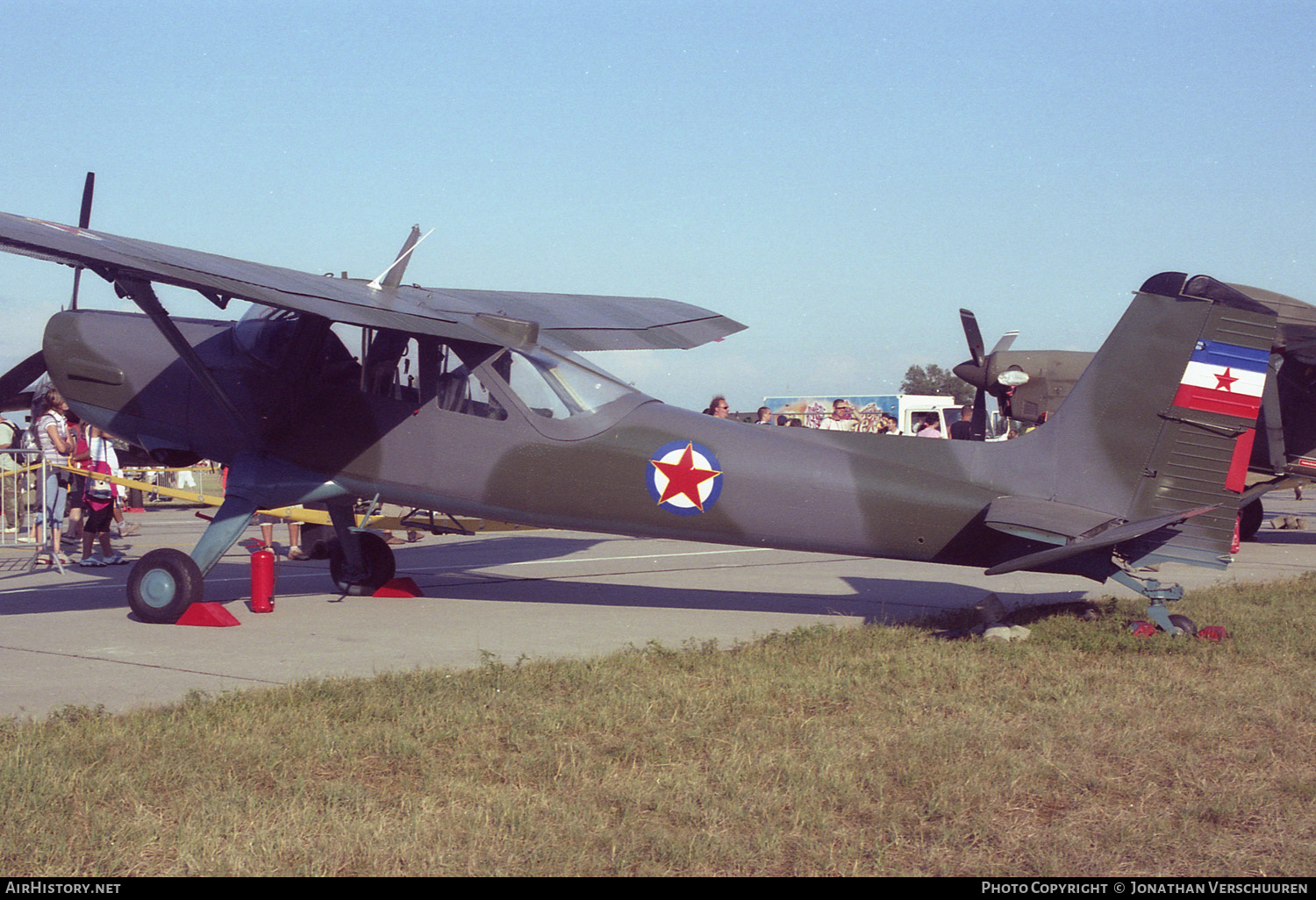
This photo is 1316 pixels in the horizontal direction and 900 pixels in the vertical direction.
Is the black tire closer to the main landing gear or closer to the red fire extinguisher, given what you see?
the red fire extinguisher

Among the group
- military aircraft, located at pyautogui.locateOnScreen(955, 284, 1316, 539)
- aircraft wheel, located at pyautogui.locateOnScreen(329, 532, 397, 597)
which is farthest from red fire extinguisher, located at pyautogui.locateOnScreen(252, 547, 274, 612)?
military aircraft, located at pyautogui.locateOnScreen(955, 284, 1316, 539)

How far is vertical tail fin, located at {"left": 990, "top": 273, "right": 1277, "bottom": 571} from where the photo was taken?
7609 millimetres

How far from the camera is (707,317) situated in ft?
42.5

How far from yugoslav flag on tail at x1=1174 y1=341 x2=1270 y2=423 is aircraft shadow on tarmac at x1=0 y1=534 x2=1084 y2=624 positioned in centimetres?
242

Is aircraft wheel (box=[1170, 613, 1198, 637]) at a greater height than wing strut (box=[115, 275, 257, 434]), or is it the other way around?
wing strut (box=[115, 275, 257, 434])

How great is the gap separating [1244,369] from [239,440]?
796 cm

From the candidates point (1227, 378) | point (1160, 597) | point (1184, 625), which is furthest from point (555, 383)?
point (1184, 625)

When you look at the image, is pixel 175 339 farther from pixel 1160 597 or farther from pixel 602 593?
pixel 1160 597

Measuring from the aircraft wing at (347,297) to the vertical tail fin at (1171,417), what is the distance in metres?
4.27

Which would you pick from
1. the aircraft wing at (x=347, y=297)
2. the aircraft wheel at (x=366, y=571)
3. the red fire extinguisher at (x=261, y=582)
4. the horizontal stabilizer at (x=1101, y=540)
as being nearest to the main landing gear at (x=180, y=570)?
the red fire extinguisher at (x=261, y=582)

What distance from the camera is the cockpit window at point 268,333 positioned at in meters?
9.70

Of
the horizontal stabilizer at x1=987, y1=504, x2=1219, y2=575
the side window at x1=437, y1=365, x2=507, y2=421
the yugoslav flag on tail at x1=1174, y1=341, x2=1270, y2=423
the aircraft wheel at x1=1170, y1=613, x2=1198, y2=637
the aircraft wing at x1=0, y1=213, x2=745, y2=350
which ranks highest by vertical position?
the aircraft wing at x1=0, y1=213, x2=745, y2=350

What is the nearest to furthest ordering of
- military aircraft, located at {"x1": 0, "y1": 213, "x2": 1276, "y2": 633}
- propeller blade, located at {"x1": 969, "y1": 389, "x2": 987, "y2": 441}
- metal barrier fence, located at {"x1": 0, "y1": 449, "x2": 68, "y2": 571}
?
military aircraft, located at {"x1": 0, "y1": 213, "x2": 1276, "y2": 633}, metal barrier fence, located at {"x1": 0, "y1": 449, "x2": 68, "y2": 571}, propeller blade, located at {"x1": 969, "y1": 389, "x2": 987, "y2": 441}
